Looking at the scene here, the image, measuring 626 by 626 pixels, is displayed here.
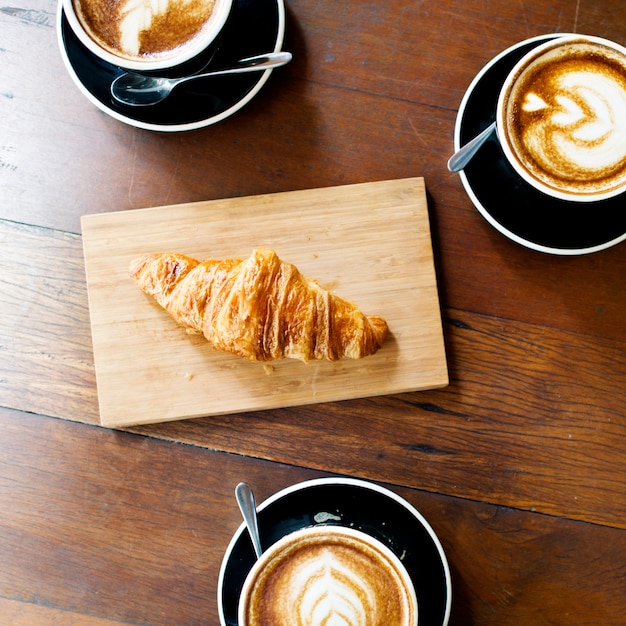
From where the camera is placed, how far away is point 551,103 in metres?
1.15

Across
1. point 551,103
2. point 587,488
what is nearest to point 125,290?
point 551,103

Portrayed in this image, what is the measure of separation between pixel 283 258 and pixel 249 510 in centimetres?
48

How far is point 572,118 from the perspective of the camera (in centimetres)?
114

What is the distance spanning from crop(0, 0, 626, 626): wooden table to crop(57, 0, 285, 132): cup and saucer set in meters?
0.11

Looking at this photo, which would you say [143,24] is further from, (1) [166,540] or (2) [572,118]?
(1) [166,540]

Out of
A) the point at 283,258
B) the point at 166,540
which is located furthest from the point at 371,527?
the point at 283,258

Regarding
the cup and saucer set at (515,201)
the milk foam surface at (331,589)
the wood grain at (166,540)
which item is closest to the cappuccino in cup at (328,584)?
the milk foam surface at (331,589)

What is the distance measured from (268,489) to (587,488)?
2.14 feet

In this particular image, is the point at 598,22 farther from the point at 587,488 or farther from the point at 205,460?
the point at 205,460

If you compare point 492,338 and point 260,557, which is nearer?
point 260,557

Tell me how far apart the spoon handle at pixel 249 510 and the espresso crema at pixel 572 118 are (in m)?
0.77

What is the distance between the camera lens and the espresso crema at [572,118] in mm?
1140

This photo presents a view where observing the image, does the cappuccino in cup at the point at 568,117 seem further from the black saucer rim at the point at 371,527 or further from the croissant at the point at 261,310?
the black saucer rim at the point at 371,527

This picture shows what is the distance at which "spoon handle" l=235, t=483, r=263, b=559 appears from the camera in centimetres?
120
